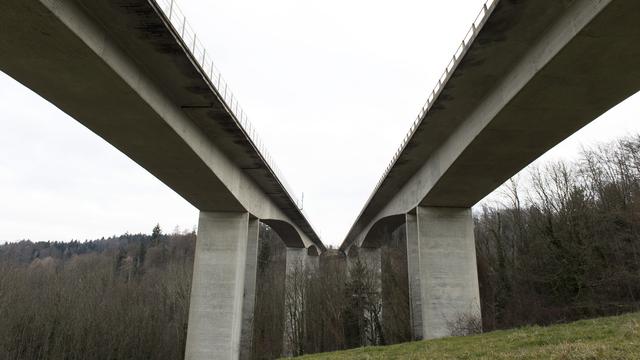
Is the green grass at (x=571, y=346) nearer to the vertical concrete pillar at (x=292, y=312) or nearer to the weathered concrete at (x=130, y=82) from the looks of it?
the weathered concrete at (x=130, y=82)

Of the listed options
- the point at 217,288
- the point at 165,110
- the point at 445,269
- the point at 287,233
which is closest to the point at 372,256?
the point at 287,233

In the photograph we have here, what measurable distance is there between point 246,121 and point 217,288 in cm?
787

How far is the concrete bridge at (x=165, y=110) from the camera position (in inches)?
344

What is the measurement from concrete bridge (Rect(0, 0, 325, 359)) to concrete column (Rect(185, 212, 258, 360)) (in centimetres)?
4

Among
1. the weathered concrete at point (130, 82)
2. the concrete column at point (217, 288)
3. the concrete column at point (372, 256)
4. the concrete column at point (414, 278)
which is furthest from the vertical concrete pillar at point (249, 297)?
the concrete column at point (372, 256)

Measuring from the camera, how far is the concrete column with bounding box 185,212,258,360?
64.0 feet

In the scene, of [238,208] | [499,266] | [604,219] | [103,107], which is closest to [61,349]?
[238,208]

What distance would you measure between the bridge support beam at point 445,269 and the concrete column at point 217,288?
29.1 ft

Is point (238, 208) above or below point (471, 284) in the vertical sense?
above

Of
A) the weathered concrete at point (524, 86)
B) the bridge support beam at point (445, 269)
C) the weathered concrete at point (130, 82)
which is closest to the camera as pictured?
the weathered concrete at point (130, 82)

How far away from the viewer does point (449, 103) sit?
14.2 meters

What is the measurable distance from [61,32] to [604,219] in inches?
1013

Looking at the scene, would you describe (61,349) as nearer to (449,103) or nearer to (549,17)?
(449,103)

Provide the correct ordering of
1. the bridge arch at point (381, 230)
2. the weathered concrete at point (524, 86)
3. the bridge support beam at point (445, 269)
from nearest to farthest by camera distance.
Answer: the weathered concrete at point (524, 86)
the bridge support beam at point (445, 269)
the bridge arch at point (381, 230)
